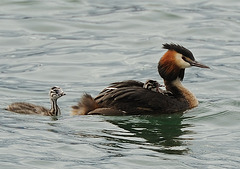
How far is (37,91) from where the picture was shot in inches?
591

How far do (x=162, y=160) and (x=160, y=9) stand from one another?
12.1 meters

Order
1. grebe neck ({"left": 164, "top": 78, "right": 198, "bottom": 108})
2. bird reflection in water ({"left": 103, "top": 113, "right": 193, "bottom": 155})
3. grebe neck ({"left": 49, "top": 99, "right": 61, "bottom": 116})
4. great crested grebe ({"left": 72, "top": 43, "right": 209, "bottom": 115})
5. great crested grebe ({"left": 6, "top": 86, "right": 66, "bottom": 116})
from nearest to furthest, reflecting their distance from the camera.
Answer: bird reflection in water ({"left": 103, "top": 113, "right": 193, "bottom": 155}) → great crested grebe ({"left": 72, "top": 43, "right": 209, "bottom": 115}) → great crested grebe ({"left": 6, "top": 86, "right": 66, "bottom": 116}) → grebe neck ({"left": 49, "top": 99, "right": 61, "bottom": 116}) → grebe neck ({"left": 164, "top": 78, "right": 198, "bottom": 108})

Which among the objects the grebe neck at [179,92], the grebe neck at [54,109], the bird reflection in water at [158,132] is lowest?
the bird reflection in water at [158,132]

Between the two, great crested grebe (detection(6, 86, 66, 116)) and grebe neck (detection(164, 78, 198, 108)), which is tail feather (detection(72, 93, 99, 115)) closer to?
great crested grebe (detection(6, 86, 66, 116))

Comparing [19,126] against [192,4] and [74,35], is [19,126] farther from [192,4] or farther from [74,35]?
[192,4]

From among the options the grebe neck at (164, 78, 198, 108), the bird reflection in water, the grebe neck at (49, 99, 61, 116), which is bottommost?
the bird reflection in water

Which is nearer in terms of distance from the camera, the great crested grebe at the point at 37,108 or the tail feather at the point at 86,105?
the tail feather at the point at 86,105

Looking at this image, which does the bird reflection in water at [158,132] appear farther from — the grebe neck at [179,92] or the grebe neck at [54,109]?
the grebe neck at [54,109]

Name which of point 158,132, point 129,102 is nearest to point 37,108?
point 129,102

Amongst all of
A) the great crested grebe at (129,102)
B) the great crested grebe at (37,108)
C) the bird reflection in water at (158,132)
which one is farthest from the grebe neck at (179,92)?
the great crested grebe at (37,108)

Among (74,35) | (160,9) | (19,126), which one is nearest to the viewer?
(19,126)

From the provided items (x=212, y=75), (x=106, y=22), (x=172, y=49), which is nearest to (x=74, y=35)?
(x=106, y=22)

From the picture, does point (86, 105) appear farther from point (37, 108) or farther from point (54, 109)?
point (37, 108)

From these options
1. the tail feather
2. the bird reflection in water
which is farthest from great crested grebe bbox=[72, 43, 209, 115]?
the bird reflection in water
